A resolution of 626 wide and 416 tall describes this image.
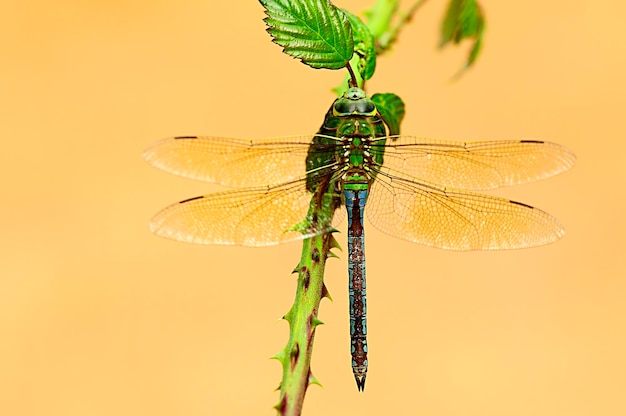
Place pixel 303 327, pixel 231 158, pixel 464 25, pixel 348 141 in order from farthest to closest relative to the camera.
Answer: pixel 464 25
pixel 231 158
pixel 348 141
pixel 303 327

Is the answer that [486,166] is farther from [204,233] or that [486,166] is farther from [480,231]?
[204,233]

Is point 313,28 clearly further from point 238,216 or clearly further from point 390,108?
point 238,216

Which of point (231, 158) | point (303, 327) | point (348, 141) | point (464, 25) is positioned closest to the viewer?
point (303, 327)

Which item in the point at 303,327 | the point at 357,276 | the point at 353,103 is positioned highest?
the point at 353,103

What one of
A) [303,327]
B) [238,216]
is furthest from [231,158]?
[303,327]

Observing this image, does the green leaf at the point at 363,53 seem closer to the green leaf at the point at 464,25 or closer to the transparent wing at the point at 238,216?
the transparent wing at the point at 238,216

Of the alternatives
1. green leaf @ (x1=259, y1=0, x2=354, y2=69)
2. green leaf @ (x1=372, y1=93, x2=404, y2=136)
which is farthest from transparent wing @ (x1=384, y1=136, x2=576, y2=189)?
green leaf @ (x1=259, y1=0, x2=354, y2=69)
